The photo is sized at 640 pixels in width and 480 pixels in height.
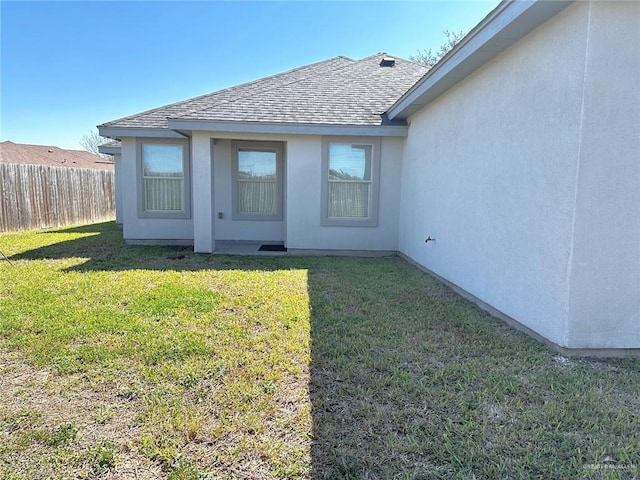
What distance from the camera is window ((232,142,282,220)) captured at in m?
9.96

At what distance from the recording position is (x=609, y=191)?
320 centimetres

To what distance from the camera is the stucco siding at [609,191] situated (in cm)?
310

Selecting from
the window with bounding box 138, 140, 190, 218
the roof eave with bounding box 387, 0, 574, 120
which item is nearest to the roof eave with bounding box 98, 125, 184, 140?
the window with bounding box 138, 140, 190, 218

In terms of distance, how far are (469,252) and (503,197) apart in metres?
1.11

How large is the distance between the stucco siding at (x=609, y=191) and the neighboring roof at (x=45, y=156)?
1184 inches

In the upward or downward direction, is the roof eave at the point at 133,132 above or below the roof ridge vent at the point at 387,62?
below

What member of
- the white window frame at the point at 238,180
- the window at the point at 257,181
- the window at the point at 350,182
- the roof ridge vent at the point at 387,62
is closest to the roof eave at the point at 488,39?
the window at the point at 350,182

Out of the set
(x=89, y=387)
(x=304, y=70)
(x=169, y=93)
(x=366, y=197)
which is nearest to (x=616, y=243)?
(x=89, y=387)

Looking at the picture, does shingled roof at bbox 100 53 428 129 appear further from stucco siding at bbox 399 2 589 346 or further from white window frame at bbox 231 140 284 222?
stucco siding at bbox 399 2 589 346

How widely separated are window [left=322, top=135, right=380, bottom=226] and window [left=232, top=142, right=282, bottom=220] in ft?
6.75

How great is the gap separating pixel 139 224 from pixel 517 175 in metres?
9.04

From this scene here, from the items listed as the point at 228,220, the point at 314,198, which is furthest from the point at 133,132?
the point at 314,198

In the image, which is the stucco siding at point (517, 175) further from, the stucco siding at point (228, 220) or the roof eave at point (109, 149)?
the roof eave at point (109, 149)

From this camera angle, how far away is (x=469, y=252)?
17.2 ft
